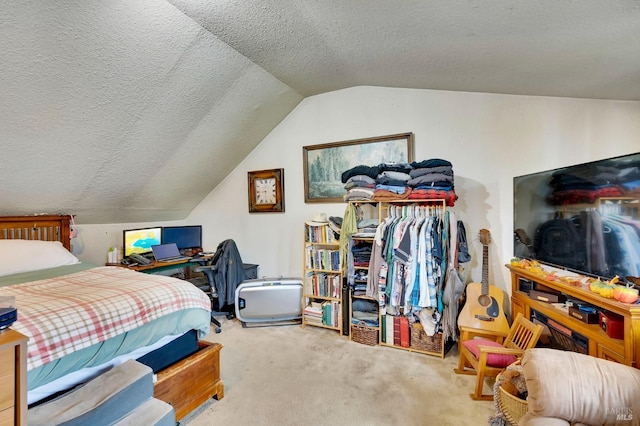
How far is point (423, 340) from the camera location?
8.57 ft

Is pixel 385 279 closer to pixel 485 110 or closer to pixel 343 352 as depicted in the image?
pixel 343 352

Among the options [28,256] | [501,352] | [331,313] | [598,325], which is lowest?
[331,313]

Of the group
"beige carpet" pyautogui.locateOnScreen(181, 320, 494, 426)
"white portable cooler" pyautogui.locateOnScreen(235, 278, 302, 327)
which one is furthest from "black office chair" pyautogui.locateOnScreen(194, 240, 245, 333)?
"beige carpet" pyautogui.locateOnScreen(181, 320, 494, 426)

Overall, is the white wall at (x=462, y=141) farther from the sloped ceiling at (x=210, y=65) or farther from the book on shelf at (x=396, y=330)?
the book on shelf at (x=396, y=330)

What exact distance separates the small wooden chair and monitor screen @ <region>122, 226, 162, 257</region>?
3.79 meters

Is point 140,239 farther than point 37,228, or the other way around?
point 140,239

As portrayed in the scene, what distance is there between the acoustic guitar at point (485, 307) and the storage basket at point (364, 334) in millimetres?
809

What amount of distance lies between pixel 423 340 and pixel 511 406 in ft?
3.68

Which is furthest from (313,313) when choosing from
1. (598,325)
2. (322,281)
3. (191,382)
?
(598,325)

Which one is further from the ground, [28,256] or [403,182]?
[403,182]

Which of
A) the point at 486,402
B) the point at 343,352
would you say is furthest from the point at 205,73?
the point at 486,402

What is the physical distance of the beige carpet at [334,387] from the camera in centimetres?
183

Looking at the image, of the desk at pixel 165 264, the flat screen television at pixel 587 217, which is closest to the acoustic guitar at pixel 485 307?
the flat screen television at pixel 587 217

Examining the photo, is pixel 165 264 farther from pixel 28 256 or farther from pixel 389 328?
pixel 389 328
